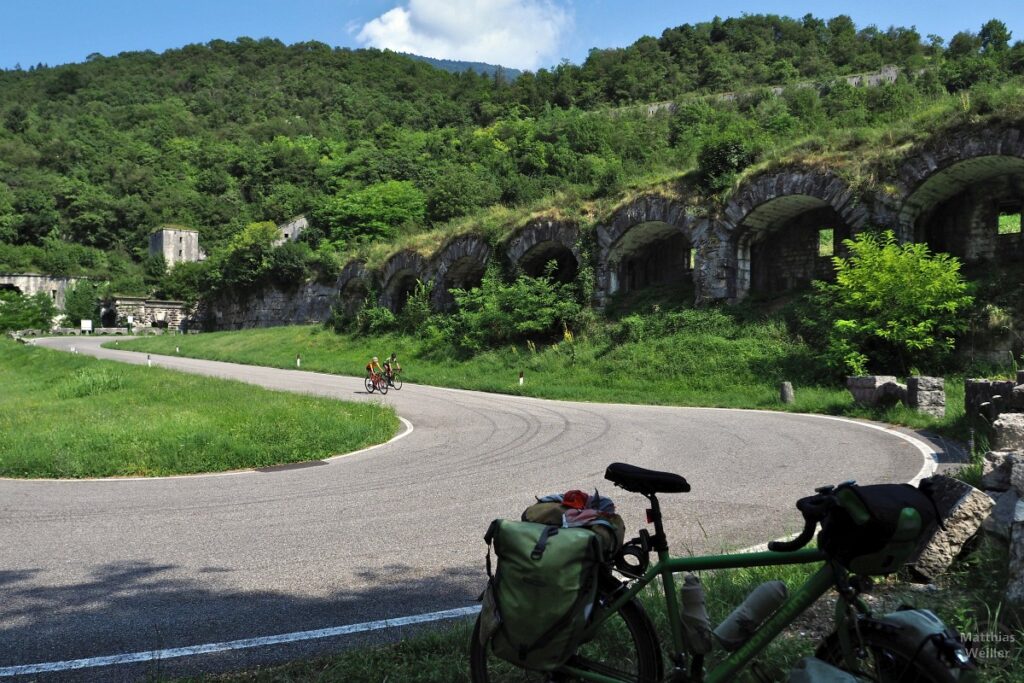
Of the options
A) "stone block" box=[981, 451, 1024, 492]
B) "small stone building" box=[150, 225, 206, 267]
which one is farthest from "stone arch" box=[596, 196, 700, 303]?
"small stone building" box=[150, 225, 206, 267]

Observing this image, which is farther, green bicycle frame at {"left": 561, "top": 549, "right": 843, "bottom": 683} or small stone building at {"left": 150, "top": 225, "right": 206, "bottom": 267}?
small stone building at {"left": 150, "top": 225, "right": 206, "bottom": 267}

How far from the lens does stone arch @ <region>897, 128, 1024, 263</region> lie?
19953 millimetres

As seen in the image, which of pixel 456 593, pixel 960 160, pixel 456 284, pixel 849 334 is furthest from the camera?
pixel 456 284

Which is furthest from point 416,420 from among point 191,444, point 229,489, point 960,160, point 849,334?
point 960,160

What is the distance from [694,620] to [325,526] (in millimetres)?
4886

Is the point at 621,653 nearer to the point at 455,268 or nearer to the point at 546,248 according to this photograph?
the point at 546,248

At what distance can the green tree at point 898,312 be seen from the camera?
701 inches

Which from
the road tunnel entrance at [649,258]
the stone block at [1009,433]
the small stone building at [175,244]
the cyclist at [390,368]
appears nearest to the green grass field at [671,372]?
the cyclist at [390,368]

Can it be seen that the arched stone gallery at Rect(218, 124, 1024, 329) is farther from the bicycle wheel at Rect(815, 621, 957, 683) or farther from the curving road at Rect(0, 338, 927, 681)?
the bicycle wheel at Rect(815, 621, 957, 683)

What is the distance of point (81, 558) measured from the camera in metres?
5.79

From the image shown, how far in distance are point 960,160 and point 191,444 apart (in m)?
21.6

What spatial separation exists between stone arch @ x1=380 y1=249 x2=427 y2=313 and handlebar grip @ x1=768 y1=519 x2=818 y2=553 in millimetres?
35568

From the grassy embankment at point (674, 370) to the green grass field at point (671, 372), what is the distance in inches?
1.2

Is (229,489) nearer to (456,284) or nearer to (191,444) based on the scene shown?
(191,444)
